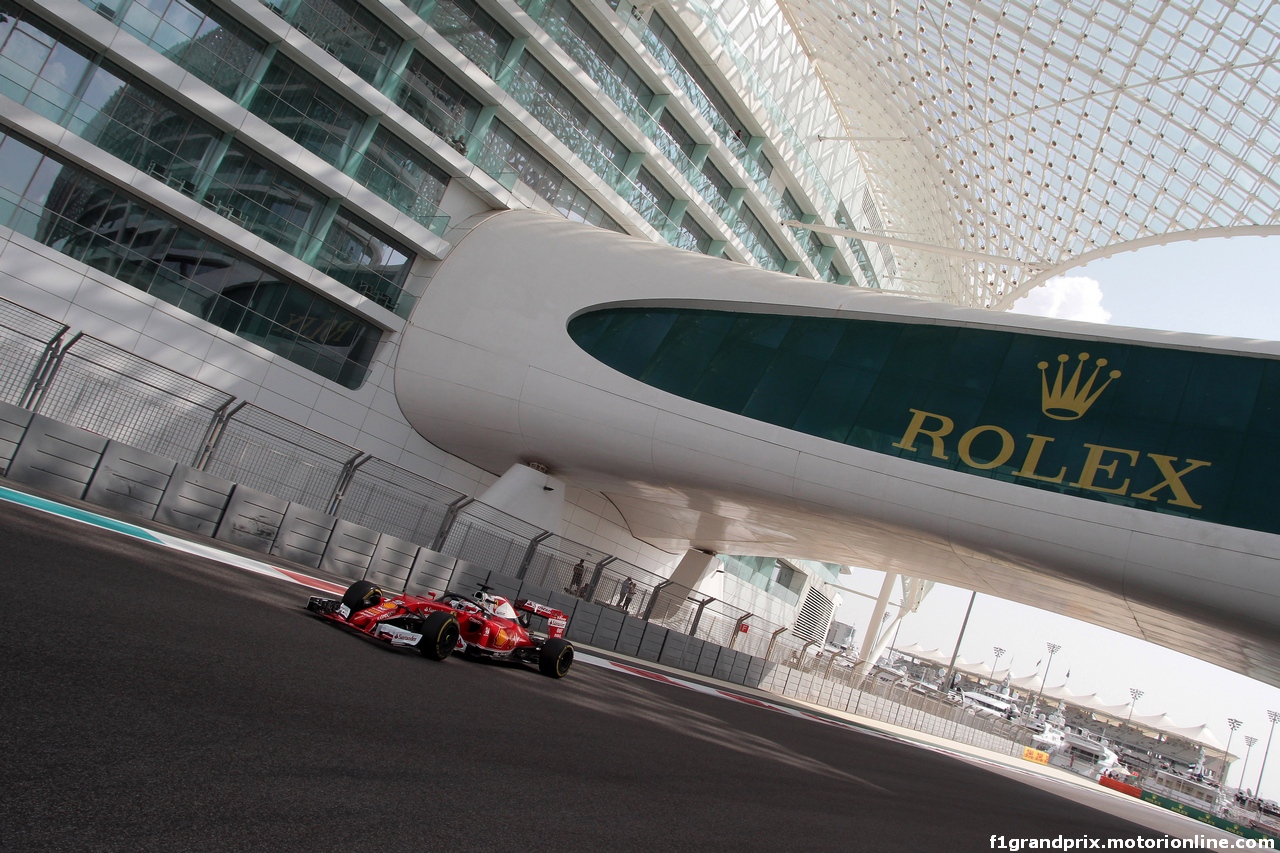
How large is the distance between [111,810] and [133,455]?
42.0ft

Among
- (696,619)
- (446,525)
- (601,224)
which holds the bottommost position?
(696,619)

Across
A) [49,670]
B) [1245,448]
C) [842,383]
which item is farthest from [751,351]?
[49,670]

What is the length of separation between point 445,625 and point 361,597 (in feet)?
Result: 3.65

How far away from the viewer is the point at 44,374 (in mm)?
14586

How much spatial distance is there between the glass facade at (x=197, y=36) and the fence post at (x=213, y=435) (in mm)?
12899

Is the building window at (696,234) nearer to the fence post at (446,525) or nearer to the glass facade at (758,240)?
the glass facade at (758,240)

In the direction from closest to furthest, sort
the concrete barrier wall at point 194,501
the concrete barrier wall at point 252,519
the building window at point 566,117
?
the concrete barrier wall at point 194,501, the concrete barrier wall at point 252,519, the building window at point 566,117

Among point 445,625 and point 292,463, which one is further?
point 292,463

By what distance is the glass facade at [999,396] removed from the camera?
1961cm

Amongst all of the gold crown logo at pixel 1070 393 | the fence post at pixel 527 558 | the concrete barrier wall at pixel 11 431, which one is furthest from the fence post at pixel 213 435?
the gold crown logo at pixel 1070 393

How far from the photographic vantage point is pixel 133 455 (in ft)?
47.2

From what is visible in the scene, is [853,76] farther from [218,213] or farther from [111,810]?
[111,810]

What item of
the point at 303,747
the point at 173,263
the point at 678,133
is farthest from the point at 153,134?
the point at 303,747

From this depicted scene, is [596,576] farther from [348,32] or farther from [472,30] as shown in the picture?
[472,30]
